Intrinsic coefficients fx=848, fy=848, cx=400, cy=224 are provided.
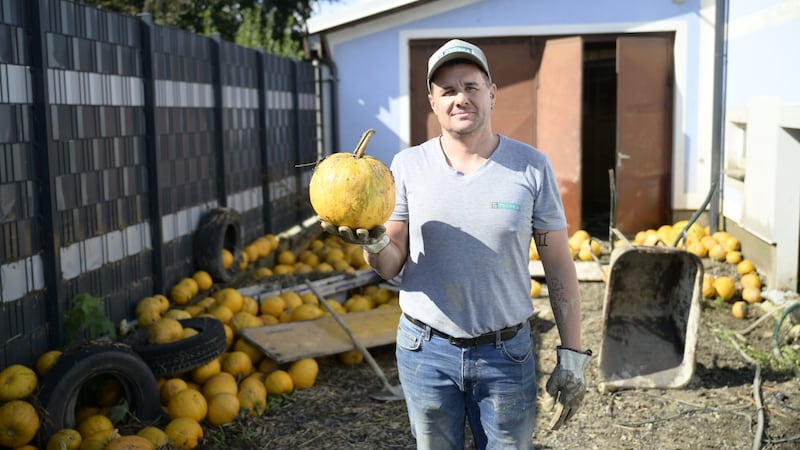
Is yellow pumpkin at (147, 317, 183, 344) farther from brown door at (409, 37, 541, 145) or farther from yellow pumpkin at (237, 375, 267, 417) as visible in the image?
Answer: brown door at (409, 37, 541, 145)

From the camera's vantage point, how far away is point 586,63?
Answer: 1606cm

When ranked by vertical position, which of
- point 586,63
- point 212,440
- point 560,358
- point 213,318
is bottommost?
point 212,440

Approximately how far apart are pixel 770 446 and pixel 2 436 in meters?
4.25

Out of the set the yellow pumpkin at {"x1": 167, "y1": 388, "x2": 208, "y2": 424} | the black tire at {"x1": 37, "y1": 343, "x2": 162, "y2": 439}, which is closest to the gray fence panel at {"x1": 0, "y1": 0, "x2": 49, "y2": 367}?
the black tire at {"x1": 37, "y1": 343, "x2": 162, "y2": 439}

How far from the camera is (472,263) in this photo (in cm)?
304

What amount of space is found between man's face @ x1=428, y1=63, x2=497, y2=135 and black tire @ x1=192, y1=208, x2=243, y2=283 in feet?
18.5

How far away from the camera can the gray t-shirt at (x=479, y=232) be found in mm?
3033

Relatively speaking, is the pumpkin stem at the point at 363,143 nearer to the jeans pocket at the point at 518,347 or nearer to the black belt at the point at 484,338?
the black belt at the point at 484,338

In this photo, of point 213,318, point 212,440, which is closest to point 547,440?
point 212,440

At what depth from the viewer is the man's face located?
3016 millimetres

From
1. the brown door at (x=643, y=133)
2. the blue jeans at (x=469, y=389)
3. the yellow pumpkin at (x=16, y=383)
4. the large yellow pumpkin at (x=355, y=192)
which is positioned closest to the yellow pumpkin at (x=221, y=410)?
the yellow pumpkin at (x=16, y=383)

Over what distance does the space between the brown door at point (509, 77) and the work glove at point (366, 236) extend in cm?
912

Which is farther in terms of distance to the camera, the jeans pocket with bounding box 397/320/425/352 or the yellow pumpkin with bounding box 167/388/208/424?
the yellow pumpkin with bounding box 167/388/208/424

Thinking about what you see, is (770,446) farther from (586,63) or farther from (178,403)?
(586,63)
